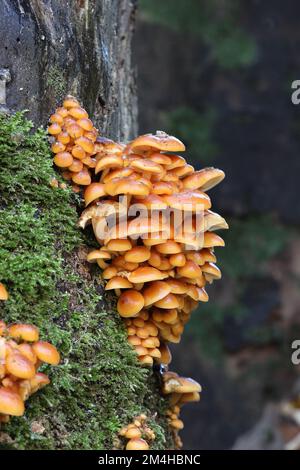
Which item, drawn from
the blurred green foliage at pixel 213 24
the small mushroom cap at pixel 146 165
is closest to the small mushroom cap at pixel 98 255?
the small mushroom cap at pixel 146 165

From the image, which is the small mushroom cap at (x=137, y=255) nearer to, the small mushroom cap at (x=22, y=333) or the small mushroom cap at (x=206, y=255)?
the small mushroom cap at (x=206, y=255)

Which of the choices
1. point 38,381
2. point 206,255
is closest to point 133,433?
point 38,381

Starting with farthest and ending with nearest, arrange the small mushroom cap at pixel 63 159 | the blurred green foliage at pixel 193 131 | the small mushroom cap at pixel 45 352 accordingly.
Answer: the blurred green foliage at pixel 193 131
the small mushroom cap at pixel 63 159
the small mushroom cap at pixel 45 352

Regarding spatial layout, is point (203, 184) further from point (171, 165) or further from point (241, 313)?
point (241, 313)

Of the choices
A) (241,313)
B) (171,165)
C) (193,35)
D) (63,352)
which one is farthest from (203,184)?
(193,35)

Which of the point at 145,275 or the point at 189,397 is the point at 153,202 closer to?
the point at 145,275

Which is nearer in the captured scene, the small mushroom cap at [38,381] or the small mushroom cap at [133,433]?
the small mushroom cap at [38,381]

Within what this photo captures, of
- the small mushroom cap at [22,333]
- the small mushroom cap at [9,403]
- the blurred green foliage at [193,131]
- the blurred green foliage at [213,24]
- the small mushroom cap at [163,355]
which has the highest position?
the blurred green foliage at [213,24]
